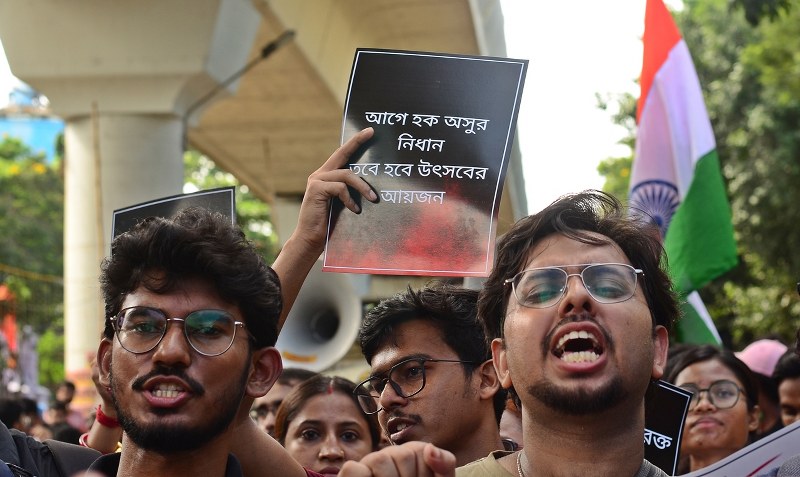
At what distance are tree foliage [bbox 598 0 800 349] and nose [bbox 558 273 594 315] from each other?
17789mm

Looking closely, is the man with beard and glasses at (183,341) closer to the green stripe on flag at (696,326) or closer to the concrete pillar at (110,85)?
the green stripe on flag at (696,326)

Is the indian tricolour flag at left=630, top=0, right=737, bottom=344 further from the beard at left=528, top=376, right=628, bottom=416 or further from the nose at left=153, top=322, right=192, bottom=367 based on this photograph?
the nose at left=153, top=322, right=192, bottom=367

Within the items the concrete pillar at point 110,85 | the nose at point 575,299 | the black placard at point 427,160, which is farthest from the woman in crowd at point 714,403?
the concrete pillar at point 110,85

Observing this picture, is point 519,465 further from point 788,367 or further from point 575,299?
point 788,367

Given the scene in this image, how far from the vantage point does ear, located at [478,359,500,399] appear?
382 cm

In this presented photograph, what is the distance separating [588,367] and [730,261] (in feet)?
15.4

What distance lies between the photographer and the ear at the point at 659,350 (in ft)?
9.48

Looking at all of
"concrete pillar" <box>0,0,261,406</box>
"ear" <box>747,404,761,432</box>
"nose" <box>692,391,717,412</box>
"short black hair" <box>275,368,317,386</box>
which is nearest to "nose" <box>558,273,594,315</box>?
"nose" <box>692,391,717,412</box>

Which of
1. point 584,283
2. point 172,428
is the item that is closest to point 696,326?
point 584,283

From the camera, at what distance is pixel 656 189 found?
7.64 meters

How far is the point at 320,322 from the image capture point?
1209 cm

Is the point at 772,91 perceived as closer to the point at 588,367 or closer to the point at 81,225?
the point at 81,225

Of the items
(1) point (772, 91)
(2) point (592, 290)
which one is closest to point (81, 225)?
(2) point (592, 290)

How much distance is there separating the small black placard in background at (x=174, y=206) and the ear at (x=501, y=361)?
998 millimetres
